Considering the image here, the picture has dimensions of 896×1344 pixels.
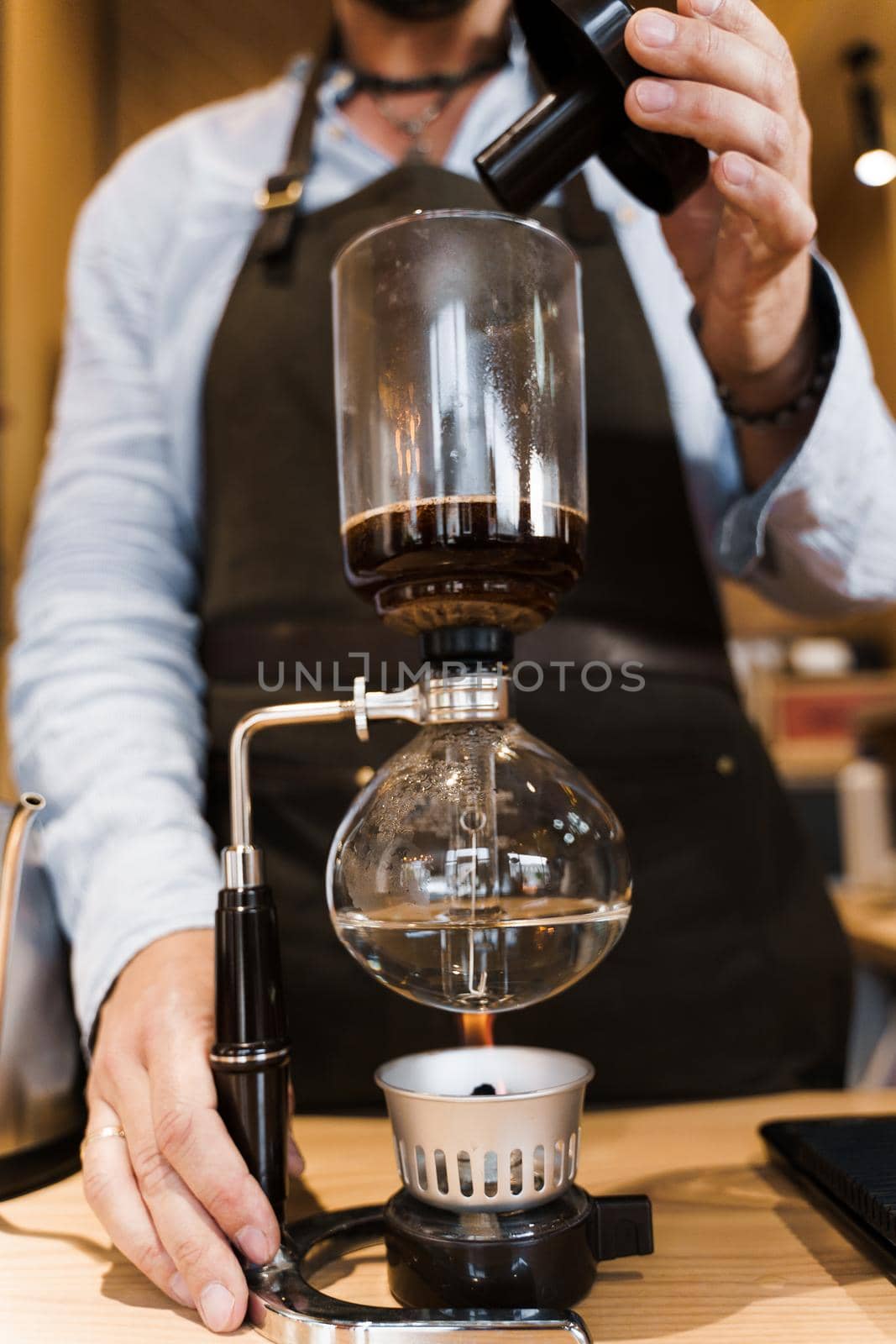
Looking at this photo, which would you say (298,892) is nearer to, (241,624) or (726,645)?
(241,624)

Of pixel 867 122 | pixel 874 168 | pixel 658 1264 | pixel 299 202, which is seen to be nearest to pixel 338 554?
pixel 299 202

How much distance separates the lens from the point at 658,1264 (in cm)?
51

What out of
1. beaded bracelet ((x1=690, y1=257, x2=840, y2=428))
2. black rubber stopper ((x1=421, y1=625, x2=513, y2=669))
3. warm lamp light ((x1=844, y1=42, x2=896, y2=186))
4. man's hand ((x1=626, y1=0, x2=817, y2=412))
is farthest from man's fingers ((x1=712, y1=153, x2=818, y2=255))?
warm lamp light ((x1=844, y1=42, x2=896, y2=186))

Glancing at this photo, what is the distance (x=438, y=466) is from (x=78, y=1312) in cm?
41

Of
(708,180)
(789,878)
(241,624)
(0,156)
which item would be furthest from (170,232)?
(0,156)

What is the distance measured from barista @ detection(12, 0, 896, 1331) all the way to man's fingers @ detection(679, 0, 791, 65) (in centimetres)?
13

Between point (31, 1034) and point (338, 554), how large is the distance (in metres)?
0.40

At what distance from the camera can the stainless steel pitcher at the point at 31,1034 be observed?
644 mm

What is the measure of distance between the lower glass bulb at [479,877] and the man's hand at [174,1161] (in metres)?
0.10

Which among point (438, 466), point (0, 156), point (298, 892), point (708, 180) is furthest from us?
point (0, 156)

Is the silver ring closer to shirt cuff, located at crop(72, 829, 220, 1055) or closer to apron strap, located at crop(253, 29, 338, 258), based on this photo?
shirt cuff, located at crop(72, 829, 220, 1055)

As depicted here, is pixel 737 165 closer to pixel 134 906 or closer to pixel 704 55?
pixel 704 55

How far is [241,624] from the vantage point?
0.85 metres

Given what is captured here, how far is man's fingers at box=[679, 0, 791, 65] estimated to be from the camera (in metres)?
0.52
